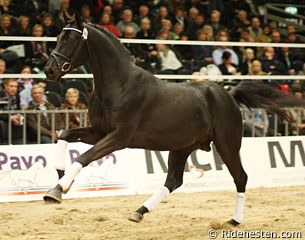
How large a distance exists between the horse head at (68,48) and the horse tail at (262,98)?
2.15 meters

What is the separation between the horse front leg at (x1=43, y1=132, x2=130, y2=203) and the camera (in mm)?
6054

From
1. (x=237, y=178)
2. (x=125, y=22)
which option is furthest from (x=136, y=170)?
(x=125, y=22)

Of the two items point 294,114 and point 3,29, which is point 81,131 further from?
point 294,114

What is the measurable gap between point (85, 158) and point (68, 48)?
3.45ft

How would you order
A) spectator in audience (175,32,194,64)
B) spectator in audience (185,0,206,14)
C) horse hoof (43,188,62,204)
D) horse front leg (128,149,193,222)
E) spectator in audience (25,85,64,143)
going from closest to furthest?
horse hoof (43,188,62,204)
horse front leg (128,149,193,222)
spectator in audience (25,85,64,143)
spectator in audience (175,32,194,64)
spectator in audience (185,0,206,14)

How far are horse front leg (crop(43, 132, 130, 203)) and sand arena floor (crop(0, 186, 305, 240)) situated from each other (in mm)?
906

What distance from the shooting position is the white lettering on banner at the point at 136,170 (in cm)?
955

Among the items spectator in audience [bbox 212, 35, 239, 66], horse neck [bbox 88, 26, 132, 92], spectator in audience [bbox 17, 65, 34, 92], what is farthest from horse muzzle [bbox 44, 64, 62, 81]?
spectator in audience [bbox 212, 35, 239, 66]

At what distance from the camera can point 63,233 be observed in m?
7.15

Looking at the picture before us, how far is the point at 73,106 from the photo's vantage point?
413 inches

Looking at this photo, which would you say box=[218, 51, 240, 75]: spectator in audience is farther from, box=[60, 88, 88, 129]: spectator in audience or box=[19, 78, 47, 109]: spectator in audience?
box=[19, 78, 47, 109]: spectator in audience

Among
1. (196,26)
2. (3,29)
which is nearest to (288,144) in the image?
(196,26)

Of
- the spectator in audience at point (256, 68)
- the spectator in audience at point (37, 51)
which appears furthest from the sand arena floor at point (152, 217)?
the spectator in audience at point (256, 68)

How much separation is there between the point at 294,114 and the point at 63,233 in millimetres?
6001
